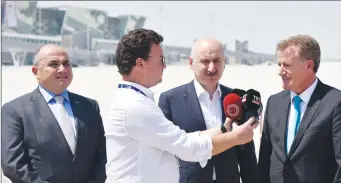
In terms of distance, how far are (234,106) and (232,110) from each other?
0.03m

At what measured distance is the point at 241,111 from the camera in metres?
3.13

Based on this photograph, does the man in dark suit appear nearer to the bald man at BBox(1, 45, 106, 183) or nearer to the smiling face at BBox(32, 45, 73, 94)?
the bald man at BBox(1, 45, 106, 183)

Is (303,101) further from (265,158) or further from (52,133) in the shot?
(52,133)

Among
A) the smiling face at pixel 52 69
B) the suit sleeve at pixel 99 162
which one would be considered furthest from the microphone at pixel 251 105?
the smiling face at pixel 52 69

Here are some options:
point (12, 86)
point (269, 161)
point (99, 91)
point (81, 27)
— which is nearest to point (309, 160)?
point (269, 161)

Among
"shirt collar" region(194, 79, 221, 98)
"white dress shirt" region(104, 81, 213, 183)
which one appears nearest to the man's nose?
"shirt collar" region(194, 79, 221, 98)

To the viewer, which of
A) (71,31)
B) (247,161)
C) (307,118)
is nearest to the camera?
(307,118)

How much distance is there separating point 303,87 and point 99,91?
53.4ft

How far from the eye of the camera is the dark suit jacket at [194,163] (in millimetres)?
3898

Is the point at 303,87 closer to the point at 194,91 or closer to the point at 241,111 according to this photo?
the point at 241,111

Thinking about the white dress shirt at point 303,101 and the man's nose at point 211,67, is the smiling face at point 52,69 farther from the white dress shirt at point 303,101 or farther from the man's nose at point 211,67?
the white dress shirt at point 303,101

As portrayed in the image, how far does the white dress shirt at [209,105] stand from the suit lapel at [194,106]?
45 mm

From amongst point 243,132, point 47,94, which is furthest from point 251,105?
point 47,94

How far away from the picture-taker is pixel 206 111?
4105 millimetres
